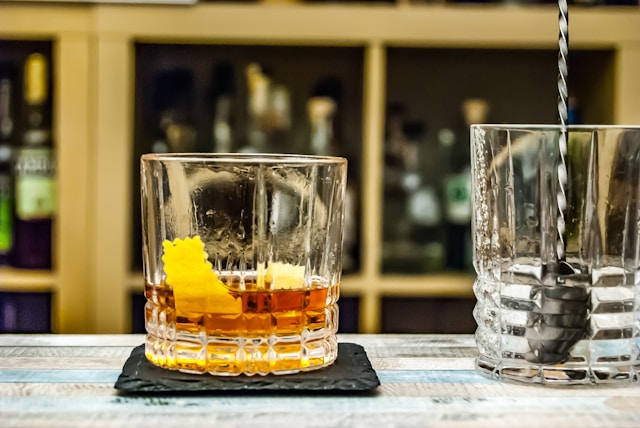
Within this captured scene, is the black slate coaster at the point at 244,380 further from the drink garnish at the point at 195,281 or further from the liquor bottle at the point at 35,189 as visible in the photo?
the liquor bottle at the point at 35,189

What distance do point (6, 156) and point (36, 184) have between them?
0.13 m

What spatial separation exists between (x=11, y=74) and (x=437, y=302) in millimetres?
1143

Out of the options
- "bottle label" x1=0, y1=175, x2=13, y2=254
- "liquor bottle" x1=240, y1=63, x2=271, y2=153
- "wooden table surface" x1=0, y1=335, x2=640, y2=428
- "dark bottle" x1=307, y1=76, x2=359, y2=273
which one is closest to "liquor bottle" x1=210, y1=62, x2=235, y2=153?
"liquor bottle" x1=240, y1=63, x2=271, y2=153

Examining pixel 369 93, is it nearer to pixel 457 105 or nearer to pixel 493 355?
pixel 457 105

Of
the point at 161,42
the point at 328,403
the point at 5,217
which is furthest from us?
the point at 5,217

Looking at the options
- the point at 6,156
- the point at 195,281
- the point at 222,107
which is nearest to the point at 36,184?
the point at 6,156

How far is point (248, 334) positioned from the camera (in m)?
0.65

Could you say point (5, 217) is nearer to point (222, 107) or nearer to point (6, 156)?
point (6, 156)

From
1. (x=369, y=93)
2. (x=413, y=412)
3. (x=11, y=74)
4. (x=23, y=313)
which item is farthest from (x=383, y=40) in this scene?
(x=413, y=412)

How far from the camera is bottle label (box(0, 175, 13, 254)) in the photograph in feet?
6.66

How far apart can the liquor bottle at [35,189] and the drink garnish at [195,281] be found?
4.75 feet

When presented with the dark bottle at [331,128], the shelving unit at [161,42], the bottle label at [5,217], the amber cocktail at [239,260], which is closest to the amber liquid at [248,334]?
the amber cocktail at [239,260]

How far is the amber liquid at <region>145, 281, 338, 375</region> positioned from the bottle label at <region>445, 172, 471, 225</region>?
1421mm

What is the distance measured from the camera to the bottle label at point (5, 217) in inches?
79.9
